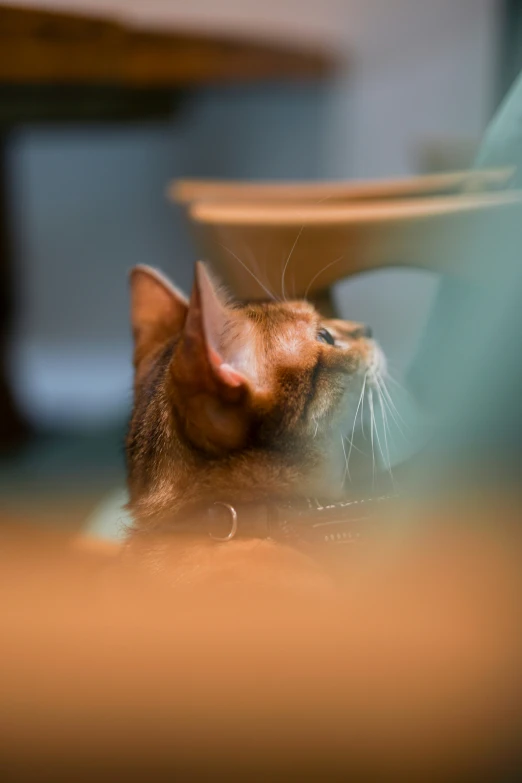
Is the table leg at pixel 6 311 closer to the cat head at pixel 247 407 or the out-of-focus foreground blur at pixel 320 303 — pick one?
the out-of-focus foreground blur at pixel 320 303

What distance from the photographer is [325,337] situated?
38.9 inches

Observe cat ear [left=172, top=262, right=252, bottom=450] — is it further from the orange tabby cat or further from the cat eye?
the cat eye

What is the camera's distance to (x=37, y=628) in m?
0.62

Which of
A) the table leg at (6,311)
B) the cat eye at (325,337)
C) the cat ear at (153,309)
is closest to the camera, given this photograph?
the cat eye at (325,337)

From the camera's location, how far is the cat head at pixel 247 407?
83cm

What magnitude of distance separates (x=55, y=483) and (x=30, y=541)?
70cm

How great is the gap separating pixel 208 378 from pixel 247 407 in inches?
2.9

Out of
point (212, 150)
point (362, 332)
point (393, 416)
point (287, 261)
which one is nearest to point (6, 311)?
point (212, 150)

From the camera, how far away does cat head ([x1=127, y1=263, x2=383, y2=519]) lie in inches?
32.6

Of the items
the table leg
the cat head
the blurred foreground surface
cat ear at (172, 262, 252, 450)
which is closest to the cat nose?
the cat head

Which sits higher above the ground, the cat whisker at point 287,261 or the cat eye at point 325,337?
the cat whisker at point 287,261

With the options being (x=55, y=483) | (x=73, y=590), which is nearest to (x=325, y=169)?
(x=55, y=483)

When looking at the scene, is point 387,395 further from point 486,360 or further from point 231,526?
point 231,526

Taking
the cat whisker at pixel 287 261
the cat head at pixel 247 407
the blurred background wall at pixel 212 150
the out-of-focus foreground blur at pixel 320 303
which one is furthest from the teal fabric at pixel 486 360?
→ the blurred background wall at pixel 212 150
